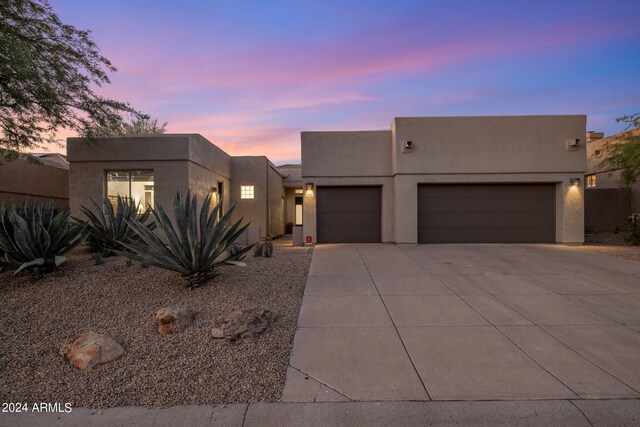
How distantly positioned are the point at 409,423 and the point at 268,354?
5.41 ft

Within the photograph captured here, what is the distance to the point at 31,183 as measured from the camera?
13742mm

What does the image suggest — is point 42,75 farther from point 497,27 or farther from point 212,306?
point 497,27

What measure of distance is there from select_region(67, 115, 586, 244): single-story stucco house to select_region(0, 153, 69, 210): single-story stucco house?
11.8 feet

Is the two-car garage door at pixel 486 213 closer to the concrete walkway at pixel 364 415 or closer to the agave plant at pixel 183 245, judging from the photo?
the agave plant at pixel 183 245

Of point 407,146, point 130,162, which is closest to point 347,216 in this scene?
point 407,146

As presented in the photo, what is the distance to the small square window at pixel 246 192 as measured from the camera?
53.3 feet

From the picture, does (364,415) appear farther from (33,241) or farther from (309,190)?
(309,190)

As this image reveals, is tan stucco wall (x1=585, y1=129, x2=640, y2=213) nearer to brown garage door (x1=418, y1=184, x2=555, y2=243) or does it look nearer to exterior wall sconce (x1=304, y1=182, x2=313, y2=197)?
brown garage door (x1=418, y1=184, x2=555, y2=243)

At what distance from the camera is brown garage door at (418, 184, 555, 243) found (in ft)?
40.2

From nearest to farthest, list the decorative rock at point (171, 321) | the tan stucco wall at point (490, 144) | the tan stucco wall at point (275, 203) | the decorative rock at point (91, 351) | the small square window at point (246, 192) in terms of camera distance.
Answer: the decorative rock at point (91, 351) < the decorative rock at point (171, 321) < the tan stucco wall at point (490, 144) < the small square window at point (246, 192) < the tan stucco wall at point (275, 203)

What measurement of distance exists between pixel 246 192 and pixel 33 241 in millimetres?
10575

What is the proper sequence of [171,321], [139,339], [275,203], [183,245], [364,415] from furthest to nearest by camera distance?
[275,203] < [183,245] < [171,321] < [139,339] < [364,415]

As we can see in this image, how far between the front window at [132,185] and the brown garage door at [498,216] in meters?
10.2

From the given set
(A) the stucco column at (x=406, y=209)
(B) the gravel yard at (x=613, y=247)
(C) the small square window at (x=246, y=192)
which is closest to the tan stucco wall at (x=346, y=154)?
(A) the stucco column at (x=406, y=209)
